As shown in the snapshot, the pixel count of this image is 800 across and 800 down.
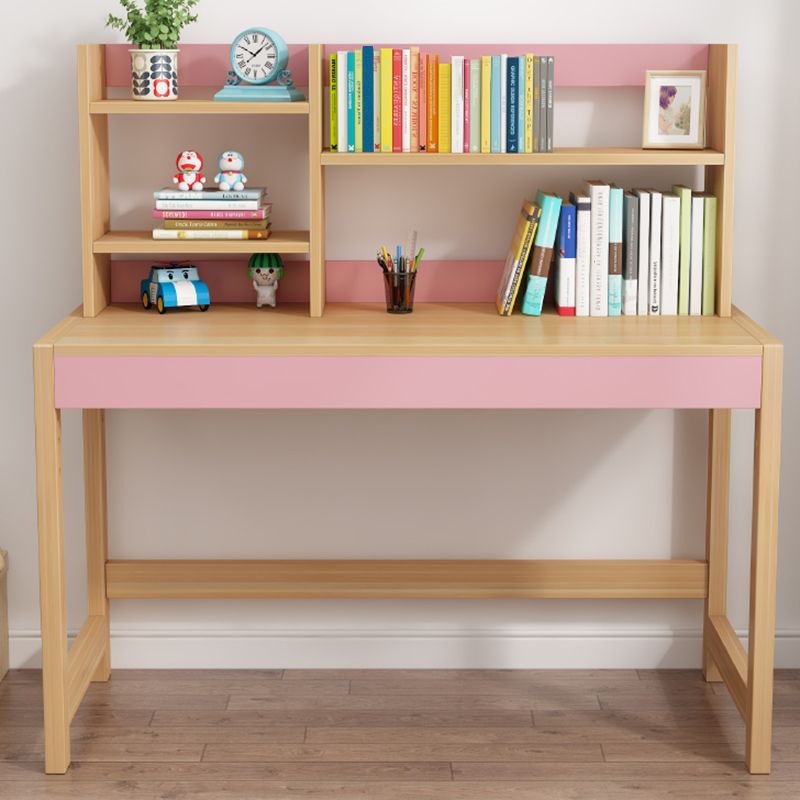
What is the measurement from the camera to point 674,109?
2723 millimetres

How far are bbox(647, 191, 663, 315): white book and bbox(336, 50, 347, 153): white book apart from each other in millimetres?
A: 643

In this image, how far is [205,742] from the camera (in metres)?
2.66

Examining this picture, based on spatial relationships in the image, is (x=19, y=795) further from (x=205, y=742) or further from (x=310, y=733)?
(x=310, y=733)

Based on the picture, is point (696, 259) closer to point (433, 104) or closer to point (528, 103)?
point (528, 103)

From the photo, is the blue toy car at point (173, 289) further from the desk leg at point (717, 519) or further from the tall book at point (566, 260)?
the desk leg at point (717, 519)

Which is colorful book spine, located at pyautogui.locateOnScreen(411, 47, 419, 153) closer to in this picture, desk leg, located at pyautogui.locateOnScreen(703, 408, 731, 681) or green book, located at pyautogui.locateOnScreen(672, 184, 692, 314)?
green book, located at pyautogui.locateOnScreen(672, 184, 692, 314)

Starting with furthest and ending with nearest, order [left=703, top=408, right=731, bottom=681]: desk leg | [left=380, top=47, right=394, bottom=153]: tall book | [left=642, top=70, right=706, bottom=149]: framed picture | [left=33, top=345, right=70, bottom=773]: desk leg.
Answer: [left=703, top=408, right=731, bottom=681]: desk leg → [left=642, top=70, right=706, bottom=149]: framed picture → [left=380, top=47, right=394, bottom=153]: tall book → [left=33, top=345, right=70, bottom=773]: desk leg

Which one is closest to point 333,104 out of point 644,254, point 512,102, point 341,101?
point 341,101

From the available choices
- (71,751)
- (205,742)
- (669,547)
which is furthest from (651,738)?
(71,751)

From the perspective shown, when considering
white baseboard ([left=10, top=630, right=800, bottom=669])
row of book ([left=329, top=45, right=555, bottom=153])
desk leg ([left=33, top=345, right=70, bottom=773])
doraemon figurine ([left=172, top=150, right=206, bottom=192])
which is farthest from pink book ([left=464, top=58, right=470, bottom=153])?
white baseboard ([left=10, top=630, right=800, bottom=669])

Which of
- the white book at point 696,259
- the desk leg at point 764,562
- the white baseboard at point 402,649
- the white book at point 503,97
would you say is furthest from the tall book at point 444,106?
the white baseboard at point 402,649

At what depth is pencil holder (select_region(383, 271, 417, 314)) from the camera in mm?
2721

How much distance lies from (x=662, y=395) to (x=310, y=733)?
101 centimetres

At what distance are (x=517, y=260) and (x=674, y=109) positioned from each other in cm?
47
